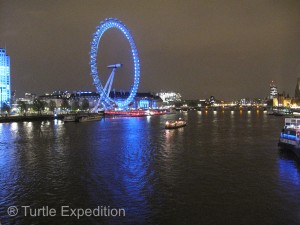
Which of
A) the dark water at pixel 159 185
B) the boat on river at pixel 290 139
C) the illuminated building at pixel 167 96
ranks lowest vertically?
the dark water at pixel 159 185

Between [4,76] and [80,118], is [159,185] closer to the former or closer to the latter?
[80,118]

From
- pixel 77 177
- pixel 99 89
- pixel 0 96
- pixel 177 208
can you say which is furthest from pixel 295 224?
pixel 0 96

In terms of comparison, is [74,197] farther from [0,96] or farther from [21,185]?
[0,96]

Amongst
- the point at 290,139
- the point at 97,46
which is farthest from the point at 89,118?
the point at 290,139

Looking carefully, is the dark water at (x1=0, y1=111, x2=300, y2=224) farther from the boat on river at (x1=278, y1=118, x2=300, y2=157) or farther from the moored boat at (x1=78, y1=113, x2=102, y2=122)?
the moored boat at (x1=78, y1=113, x2=102, y2=122)

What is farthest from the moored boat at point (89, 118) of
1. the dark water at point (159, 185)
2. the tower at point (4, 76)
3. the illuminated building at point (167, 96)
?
the illuminated building at point (167, 96)

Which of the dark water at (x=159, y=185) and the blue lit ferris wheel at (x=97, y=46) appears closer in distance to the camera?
the dark water at (x=159, y=185)

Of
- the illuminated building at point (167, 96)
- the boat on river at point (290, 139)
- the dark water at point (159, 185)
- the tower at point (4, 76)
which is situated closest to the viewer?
the dark water at point (159, 185)

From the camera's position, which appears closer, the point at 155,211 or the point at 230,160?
the point at 155,211

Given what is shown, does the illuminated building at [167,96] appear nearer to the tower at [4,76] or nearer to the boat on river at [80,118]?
the tower at [4,76]

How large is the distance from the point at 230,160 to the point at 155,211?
938cm

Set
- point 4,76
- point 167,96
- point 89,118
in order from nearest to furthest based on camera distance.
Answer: point 89,118, point 4,76, point 167,96

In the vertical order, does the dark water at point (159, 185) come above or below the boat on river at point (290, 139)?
below

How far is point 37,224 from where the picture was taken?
931 centimetres
